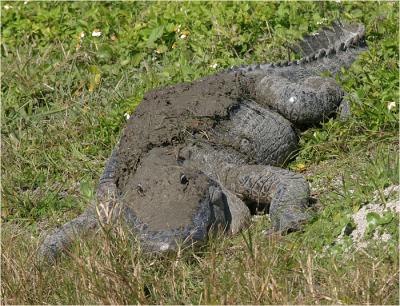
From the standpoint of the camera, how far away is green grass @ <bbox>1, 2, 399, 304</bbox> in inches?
225

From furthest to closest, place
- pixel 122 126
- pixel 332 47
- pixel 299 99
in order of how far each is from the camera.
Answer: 1. pixel 332 47
2. pixel 122 126
3. pixel 299 99

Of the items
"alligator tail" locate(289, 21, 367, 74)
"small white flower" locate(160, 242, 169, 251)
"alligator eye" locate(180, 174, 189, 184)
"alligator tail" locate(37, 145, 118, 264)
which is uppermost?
"alligator eye" locate(180, 174, 189, 184)

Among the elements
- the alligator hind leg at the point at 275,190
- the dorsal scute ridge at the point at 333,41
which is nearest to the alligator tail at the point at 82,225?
the alligator hind leg at the point at 275,190

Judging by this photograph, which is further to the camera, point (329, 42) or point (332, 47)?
point (329, 42)

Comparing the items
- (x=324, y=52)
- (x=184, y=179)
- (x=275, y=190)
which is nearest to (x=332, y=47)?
(x=324, y=52)

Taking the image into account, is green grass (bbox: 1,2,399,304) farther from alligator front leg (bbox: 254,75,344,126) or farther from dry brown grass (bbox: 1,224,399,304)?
alligator front leg (bbox: 254,75,344,126)

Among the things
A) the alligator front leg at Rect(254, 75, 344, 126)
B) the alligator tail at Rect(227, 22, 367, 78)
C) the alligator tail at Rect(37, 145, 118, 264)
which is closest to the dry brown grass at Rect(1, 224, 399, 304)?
the alligator tail at Rect(37, 145, 118, 264)

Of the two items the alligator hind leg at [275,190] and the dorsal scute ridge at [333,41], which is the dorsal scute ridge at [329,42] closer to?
the dorsal scute ridge at [333,41]

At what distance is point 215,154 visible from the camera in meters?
7.88

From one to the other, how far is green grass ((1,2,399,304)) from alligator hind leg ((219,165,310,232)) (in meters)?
0.15

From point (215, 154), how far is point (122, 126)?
132 cm

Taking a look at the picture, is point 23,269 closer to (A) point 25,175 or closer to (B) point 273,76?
(A) point 25,175

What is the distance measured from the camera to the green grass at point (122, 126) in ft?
18.8

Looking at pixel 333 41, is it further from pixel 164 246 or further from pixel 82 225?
pixel 164 246
